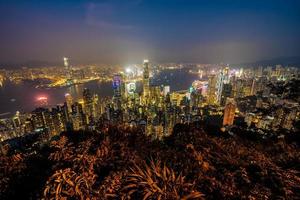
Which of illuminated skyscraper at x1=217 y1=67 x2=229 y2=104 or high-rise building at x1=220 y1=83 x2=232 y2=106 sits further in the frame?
illuminated skyscraper at x1=217 y1=67 x2=229 y2=104

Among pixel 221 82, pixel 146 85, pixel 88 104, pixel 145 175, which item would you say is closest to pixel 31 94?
pixel 88 104

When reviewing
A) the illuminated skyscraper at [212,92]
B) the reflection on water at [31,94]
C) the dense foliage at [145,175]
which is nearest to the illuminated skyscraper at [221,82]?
the illuminated skyscraper at [212,92]

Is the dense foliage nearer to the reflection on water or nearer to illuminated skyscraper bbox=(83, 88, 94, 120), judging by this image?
illuminated skyscraper bbox=(83, 88, 94, 120)

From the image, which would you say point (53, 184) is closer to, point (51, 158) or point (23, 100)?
point (51, 158)

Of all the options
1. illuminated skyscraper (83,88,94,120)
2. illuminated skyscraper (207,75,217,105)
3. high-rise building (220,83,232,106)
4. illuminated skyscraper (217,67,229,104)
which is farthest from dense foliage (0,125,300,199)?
illuminated skyscraper (217,67,229,104)

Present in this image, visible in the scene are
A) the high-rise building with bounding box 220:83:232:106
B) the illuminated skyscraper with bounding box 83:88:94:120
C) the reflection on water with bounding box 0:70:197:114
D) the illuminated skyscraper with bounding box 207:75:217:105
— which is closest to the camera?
the illuminated skyscraper with bounding box 83:88:94:120

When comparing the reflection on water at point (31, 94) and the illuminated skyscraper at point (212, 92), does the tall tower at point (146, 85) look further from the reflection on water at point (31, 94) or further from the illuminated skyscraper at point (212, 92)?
the illuminated skyscraper at point (212, 92)

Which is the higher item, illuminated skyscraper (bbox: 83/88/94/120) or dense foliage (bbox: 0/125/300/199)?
dense foliage (bbox: 0/125/300/199)

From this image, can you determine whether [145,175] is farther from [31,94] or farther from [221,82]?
[221,82]
